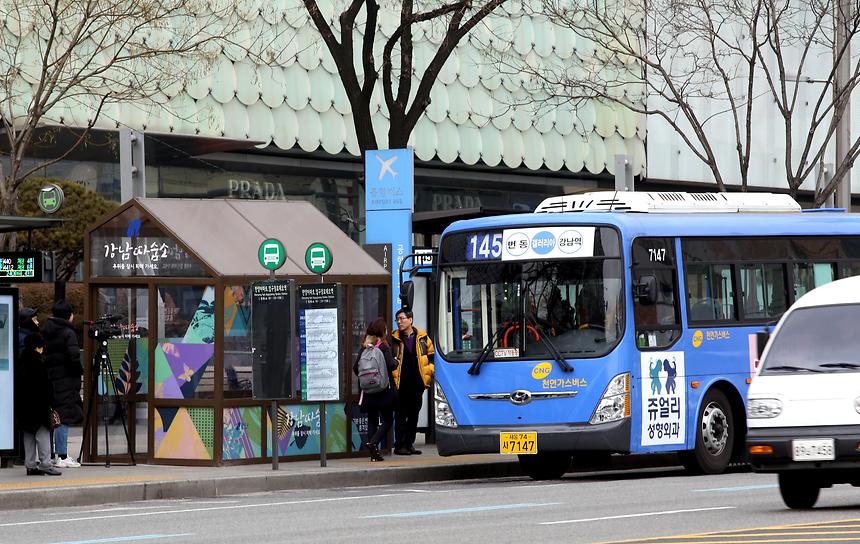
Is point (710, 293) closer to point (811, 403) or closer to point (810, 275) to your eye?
point (810, 275)

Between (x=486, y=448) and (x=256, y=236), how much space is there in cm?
412

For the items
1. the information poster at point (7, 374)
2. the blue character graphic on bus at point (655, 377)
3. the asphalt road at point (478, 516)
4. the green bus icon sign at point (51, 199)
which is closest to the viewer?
the asphalt road at point (478, 516)

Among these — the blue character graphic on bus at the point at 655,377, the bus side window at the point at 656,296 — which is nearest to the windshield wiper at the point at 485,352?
the bus side window at the point at 656,296

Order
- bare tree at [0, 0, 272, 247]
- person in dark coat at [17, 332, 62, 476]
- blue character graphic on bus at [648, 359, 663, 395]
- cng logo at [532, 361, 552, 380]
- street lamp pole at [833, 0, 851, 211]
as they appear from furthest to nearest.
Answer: bare tree at [0, 0, 272, 247], street lamp pole at [833, 0, 851, 211], blue character graphic on bus at [648, 359, 663, 395], cng logo at [532, 361, 552, 380], person in dark coat at [17, 332, 62, 476]

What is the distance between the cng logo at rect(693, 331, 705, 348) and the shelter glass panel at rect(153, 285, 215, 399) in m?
5.38

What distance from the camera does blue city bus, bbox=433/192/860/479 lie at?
1820 cm

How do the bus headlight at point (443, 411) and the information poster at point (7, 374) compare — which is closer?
the bus headlight at point (443, 411)

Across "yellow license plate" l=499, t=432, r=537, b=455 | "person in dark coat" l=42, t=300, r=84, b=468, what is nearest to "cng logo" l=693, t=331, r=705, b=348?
"yellow license plate" l=499, t=432, r=537, b=455

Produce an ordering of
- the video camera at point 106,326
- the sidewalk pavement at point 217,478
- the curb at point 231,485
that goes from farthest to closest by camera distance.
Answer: the video camera at point 106,326 → the sidewalk pavement at point 217,478 → the curb at point 231,485

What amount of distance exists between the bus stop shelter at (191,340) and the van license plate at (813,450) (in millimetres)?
7474

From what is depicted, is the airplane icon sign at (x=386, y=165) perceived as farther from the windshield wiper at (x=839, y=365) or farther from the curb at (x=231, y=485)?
the windshield wiper at (x=839, y=365)

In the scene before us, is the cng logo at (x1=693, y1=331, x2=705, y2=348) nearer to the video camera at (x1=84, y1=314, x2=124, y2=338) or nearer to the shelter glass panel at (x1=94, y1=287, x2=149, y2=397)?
the shelter glass panel at (x1=94, y1=287, x2=149, y2=397)

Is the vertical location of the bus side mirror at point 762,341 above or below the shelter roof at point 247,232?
Result: below

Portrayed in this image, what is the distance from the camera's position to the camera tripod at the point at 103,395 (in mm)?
19781
